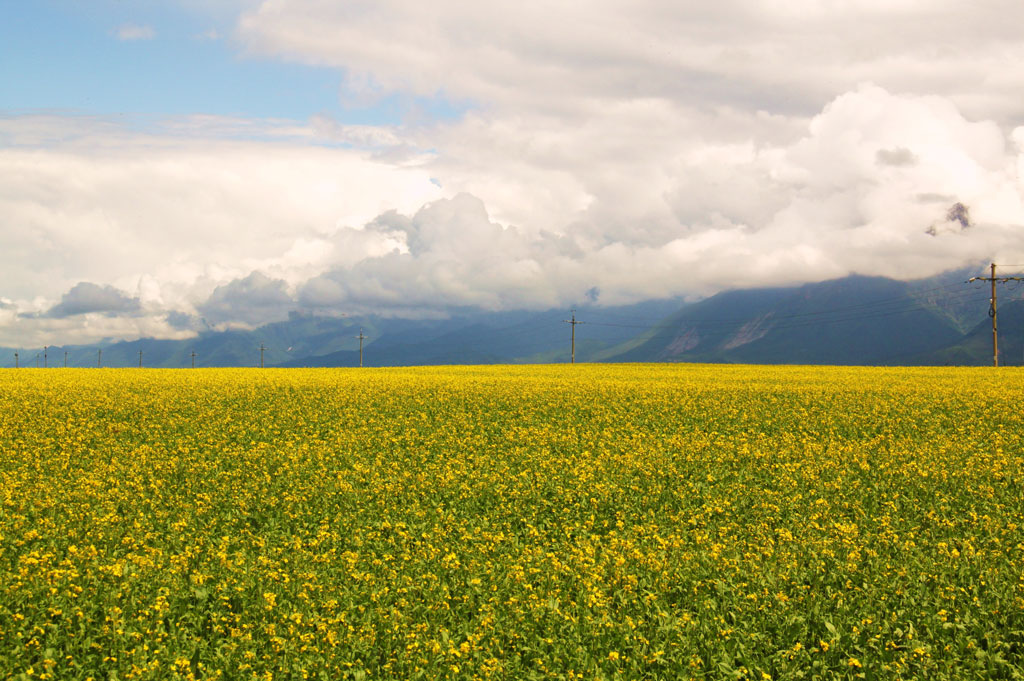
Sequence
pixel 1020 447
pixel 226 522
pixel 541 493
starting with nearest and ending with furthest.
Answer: pixel 226 522, pixel 541 493, pixel 1020 447

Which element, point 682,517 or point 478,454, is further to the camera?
point 478,454

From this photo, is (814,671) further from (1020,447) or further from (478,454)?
(1020,447)

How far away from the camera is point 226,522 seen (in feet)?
58.0

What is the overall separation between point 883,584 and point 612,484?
8108 mm

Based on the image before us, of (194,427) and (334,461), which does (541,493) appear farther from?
(194,427)

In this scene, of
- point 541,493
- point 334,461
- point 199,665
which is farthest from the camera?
point 334,461

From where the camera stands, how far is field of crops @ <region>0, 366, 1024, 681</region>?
1113 cm

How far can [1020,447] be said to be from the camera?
2581cm

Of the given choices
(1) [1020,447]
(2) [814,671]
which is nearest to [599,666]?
(2) [814,671]

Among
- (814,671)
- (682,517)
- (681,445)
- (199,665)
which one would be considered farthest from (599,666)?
(681,445)

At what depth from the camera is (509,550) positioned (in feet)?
51.5

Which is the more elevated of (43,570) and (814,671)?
(43,570)

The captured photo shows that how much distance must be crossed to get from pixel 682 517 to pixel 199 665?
11.7 meters

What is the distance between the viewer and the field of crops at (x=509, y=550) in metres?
11.1
